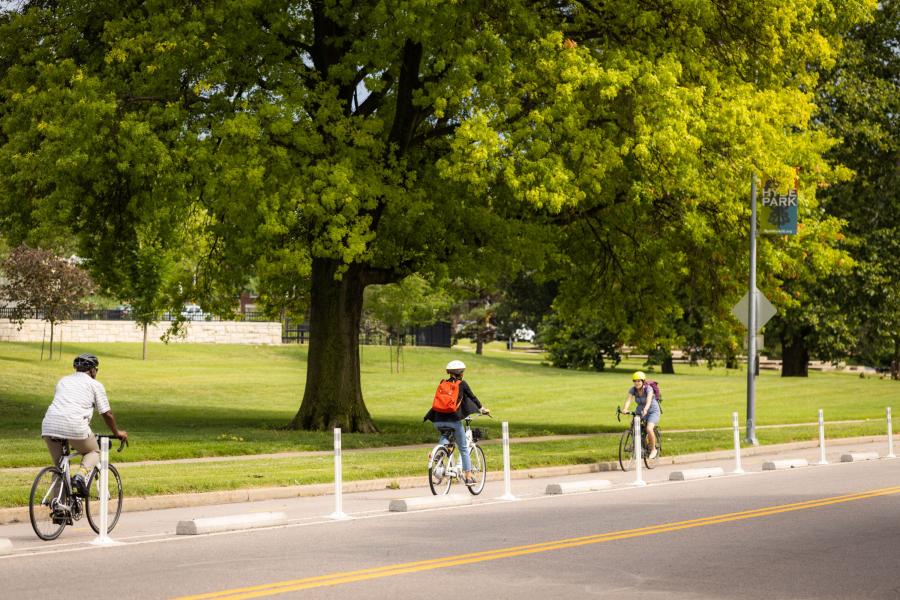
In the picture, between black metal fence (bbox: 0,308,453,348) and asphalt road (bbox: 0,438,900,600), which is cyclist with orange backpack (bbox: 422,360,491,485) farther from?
black metal fence (bbox: 0,308,453,348)

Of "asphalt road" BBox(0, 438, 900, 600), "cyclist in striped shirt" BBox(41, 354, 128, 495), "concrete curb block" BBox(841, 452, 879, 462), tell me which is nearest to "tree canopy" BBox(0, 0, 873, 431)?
"concrete curb block" BBox(841, 452, 879, 462)

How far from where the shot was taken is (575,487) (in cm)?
1870

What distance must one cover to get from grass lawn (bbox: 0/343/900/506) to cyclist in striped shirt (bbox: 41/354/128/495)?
2.63 metres

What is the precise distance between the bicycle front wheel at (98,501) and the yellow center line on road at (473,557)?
11.2 ft

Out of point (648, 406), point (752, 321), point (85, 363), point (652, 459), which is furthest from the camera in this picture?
point (752, 321)

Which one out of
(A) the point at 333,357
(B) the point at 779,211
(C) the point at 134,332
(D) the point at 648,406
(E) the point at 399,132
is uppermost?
(E) the point at 399,132

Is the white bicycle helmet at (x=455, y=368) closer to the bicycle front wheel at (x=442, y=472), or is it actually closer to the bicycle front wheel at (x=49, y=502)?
the bicycle front wheel at (x=442, y=472)

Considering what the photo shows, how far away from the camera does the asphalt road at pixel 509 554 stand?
10.1 meters

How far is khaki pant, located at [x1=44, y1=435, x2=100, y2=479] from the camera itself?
13.0m

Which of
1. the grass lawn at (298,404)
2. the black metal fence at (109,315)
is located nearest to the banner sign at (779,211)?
the grass lawn at (298,404)

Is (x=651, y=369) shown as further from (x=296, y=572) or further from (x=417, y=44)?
(x=296, y=572)

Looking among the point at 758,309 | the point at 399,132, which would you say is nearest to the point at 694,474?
the point at 758,309

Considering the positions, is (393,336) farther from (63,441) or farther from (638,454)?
(63,441)

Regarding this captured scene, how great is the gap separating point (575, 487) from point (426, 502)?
306 cm
